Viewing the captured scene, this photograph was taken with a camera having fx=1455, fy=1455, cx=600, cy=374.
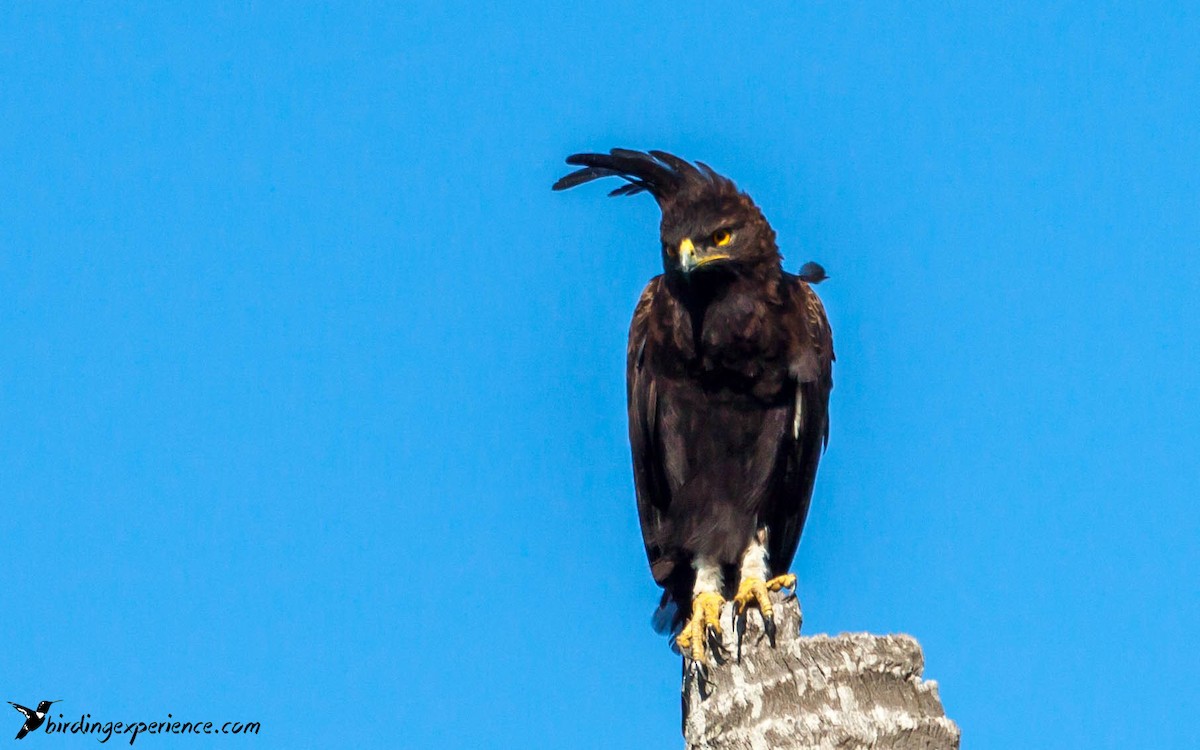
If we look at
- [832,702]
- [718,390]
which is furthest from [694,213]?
[832,702]

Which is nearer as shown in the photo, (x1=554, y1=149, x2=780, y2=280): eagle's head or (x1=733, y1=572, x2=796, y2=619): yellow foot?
(x1=733, y1=572, x2=796, y2=619): yellow foot

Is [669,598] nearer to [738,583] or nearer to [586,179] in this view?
[738,583]

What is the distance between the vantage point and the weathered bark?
5.30 metres

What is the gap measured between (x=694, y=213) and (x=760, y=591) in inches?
91.4

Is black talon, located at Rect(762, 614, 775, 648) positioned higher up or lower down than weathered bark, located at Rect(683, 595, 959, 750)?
higher up

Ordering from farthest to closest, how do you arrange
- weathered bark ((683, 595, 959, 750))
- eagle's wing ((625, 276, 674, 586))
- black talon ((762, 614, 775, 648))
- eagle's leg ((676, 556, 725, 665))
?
eagle's wing ((625, 276, 674, 586)), eagle's leg ((676, 556, 725, 665)), black talon ((762, 614, 775, 648)), weathered bark ((683, 595, 959, 750))

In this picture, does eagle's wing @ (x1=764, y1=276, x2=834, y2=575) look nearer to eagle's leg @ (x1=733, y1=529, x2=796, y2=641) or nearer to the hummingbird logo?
eagle's leg @ (x1=733, y1=529, x2=796, y2=641)

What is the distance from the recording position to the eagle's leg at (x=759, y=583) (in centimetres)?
673

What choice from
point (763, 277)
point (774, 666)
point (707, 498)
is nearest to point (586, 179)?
point (763, 277)

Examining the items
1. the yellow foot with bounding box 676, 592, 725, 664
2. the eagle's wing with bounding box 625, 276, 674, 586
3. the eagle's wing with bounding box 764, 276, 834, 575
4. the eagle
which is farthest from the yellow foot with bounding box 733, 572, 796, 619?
the eagle's wing with bounding box 625, 276, 674, 586

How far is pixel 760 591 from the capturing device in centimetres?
730

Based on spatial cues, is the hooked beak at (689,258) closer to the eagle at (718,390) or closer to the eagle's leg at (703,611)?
the eagle at (718,390)

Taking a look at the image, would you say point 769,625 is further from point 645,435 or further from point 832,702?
point 645,435

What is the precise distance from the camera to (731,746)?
5559mm
